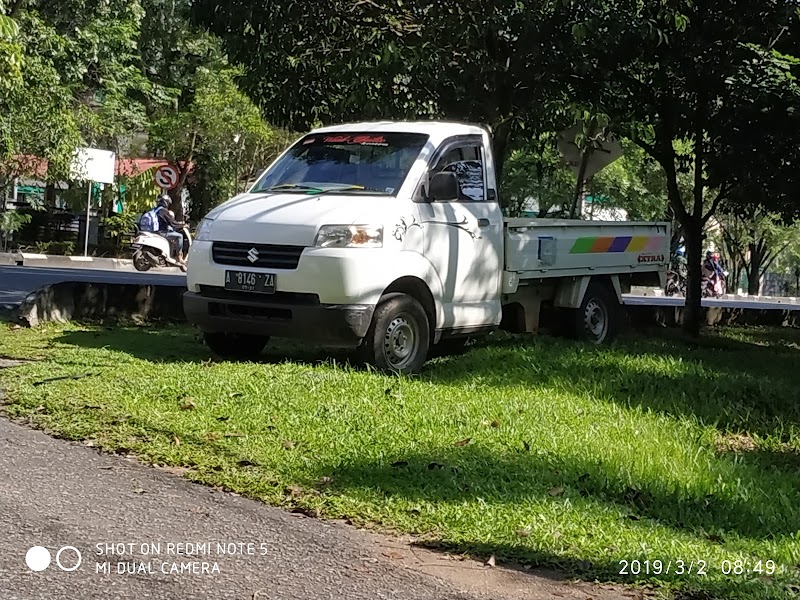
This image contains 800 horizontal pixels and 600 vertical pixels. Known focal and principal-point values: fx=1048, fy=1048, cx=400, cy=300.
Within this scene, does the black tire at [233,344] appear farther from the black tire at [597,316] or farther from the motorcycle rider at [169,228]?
the motorcycle rider at [169,228]

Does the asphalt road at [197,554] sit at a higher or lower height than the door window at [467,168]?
lower

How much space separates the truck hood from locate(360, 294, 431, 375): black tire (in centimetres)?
72

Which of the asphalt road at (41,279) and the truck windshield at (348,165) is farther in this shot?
the asphalt road at (41,279)

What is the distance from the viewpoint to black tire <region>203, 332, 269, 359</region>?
9133 millimetres

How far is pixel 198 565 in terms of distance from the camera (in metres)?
4.01

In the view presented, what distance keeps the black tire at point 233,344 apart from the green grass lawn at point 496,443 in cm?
24

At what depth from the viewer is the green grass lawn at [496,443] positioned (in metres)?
4.67

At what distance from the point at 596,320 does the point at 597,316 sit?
0.15ft

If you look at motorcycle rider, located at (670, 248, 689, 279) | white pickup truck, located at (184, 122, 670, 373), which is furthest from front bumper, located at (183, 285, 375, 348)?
motorcycle rider, located at (670, 248, 689, 279)

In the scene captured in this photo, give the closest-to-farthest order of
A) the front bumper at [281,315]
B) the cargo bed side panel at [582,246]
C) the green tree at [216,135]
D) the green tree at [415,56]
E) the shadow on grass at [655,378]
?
the shadow on grass at [655,378] → the front bumper at [281,315] → the cargo bed side panel at [582,246] → the green tree at [415,56] → the green tree at [216,135]

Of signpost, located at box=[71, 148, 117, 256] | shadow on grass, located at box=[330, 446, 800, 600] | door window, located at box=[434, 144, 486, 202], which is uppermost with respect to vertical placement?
signpost, located at box=[71, 148, 117, 256]

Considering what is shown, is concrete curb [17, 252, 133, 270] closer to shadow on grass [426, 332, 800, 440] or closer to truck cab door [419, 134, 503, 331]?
truck cab door [419, 134, 503, 331]
